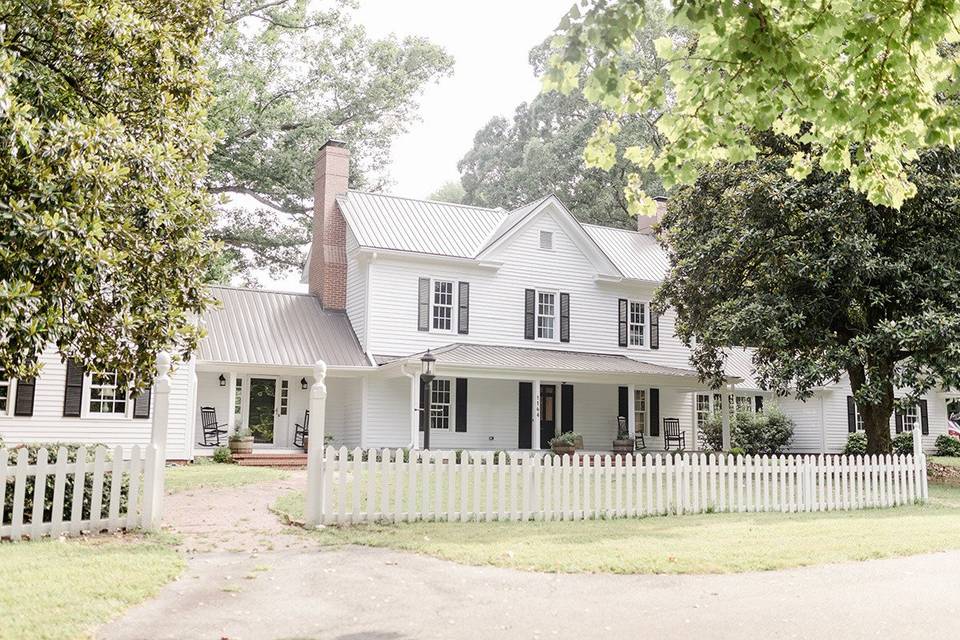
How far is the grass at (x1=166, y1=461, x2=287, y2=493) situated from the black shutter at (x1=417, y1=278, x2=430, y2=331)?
6.93m

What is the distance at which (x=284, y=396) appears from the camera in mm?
24500

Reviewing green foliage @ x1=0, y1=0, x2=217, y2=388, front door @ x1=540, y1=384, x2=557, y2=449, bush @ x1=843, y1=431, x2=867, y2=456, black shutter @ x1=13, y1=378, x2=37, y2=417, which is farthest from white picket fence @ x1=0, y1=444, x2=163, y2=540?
bush @ x1=843, y1=431, x2=867, y2=456

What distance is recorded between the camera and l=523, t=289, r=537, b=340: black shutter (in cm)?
2622

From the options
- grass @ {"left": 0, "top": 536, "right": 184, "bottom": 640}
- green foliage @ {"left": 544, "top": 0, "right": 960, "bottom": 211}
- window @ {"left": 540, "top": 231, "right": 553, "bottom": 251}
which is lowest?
grass @ {"left": 0, "top": 536, "right": 184, "bottom": 640}

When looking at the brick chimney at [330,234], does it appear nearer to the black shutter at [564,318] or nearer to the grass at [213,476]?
the black shutter at [564,318]

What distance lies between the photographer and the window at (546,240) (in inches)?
1050

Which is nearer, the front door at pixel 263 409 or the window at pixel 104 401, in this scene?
the window at pixel 104 401

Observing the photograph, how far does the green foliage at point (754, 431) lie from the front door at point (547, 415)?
6212 millimetres

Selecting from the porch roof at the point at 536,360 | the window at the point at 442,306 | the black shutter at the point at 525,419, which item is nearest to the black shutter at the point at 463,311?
the window at the point at 442,306

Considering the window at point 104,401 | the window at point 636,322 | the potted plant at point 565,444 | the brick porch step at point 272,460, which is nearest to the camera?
the window at point 104,401

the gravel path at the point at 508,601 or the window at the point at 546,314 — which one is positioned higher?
the window at the point at 546,314

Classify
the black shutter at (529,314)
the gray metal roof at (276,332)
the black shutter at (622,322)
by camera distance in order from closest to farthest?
the gray metal roof at (276,332), the black shutter at (529,314), the black shutter at (622,322)

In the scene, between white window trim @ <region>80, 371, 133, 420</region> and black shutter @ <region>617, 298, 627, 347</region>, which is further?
black shutter @ <region>617, 298, 627, 347</region>

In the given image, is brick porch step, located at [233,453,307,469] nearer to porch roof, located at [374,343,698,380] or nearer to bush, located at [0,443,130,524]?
porch roof, located at [374,343,698,380]
